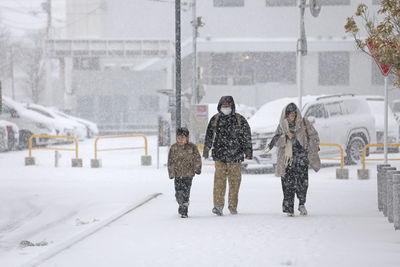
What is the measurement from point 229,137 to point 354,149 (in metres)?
11.0

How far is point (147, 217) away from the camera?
1016 centimetres

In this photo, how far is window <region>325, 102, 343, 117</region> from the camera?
20.2 meters

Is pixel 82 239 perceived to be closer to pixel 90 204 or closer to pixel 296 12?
pixel 90 204

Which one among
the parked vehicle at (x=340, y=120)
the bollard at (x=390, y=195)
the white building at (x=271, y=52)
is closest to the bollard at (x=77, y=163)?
the parked vehicle at (x=340, y=120)

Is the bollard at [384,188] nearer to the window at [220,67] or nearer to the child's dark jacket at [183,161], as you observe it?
the child's dark jacket at [183,161]

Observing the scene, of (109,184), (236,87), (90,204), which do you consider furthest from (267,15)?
(90,204)

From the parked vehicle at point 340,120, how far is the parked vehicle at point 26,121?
442 inches

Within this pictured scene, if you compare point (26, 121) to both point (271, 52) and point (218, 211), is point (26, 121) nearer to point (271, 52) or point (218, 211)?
point (271, 52)

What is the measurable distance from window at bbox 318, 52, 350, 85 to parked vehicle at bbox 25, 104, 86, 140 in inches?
575

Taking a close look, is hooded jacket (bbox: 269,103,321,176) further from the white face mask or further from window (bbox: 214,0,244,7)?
window (bbox: 214,0,244,7)

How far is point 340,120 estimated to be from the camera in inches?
795

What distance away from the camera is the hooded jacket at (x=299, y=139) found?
33.4 ft

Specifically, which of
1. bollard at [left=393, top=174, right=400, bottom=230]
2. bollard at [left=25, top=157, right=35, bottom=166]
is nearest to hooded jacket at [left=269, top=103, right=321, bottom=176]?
bollard at [left=393, top=174, right=400, bottom=230]

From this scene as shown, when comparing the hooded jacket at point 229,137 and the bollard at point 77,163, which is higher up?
the hooded jacket at point 229,137
